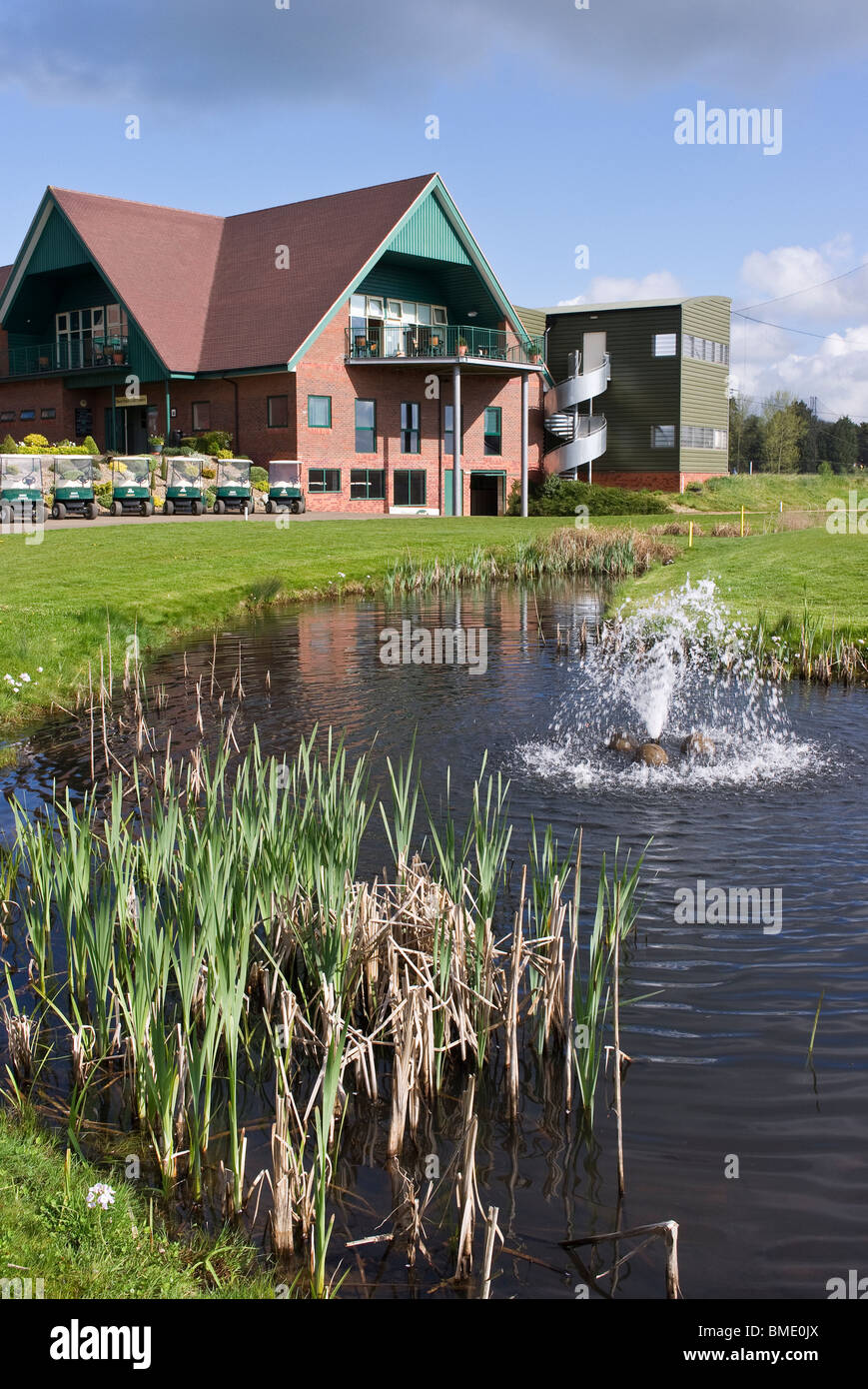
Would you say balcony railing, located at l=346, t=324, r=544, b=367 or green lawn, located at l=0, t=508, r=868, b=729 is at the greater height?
balcony railing, located at l=346, t=324, r=544, b=367

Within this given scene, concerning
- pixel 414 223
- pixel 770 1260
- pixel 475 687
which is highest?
pixel 414 223

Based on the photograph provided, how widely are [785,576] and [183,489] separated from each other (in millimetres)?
19966

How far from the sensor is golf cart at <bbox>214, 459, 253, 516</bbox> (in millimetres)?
35844

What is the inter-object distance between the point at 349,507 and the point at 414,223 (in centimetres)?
1030

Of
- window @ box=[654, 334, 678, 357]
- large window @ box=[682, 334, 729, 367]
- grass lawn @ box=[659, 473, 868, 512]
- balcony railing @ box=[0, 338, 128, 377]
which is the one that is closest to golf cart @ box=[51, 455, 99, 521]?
balcony railing @ box=[0, 338, 128, 377]

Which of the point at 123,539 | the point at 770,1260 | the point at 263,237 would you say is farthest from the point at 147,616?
the point at 263,237

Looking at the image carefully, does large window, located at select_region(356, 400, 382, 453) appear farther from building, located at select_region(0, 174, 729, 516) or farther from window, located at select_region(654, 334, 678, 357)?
window, located at select_region(654, 334, 678, 357)

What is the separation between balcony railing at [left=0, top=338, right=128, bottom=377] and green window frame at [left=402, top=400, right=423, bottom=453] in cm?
1020

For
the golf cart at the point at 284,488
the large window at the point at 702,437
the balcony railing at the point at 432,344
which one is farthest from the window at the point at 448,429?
the large window at the point at 702,437

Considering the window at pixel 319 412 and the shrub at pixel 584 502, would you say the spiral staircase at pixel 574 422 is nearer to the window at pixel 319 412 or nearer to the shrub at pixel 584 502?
the shrub at pixel 584 502

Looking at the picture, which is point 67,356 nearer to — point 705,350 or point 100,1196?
point 705,350

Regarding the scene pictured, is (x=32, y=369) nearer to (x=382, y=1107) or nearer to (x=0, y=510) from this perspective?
(x=0, y=510)

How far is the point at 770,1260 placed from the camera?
4211 millimetres
